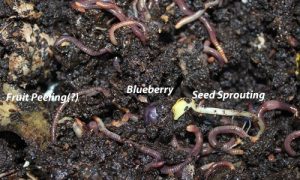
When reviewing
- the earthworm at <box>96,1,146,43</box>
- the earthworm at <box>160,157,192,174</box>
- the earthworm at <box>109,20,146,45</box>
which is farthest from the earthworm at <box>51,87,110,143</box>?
the earthworm at <box>160,157,192,174</box>

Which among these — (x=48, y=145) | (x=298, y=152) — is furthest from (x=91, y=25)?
(x=298, y=152)

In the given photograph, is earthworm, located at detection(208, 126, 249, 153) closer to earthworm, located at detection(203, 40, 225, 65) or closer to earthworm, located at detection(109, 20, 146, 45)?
earthworm, located at detection(203, 40, 225, 65)

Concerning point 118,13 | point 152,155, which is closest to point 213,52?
point 118,13

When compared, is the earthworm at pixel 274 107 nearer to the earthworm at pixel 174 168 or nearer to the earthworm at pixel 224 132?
the earthworm at pixel 224 132

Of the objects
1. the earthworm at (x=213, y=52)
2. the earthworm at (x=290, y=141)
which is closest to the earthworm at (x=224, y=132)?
the earthworm at (x=290, y=141)

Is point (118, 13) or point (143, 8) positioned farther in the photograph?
point (143, 8)

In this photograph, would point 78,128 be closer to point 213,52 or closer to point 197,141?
point 197,141


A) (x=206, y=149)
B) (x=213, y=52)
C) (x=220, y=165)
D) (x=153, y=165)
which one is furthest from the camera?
(x=213, y=52)
